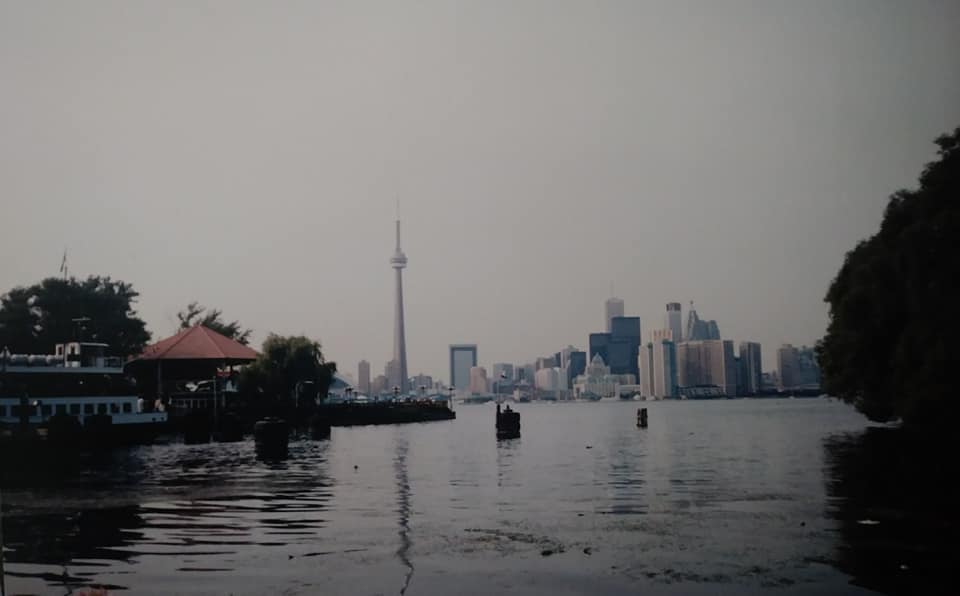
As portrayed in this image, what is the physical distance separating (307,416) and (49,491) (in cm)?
8310

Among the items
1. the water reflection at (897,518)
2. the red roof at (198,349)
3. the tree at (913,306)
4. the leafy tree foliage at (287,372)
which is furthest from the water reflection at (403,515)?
the leafy tree foliage at (287,372)

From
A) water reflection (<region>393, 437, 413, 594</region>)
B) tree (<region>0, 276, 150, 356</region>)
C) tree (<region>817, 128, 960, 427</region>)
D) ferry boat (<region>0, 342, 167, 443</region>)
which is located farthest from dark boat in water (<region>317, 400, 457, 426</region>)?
tree (<region>817, 128, 960, 427</region>)

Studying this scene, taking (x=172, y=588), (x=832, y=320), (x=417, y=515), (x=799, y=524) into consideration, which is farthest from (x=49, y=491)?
(x=832, y=320)

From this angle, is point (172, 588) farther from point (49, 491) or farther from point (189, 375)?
point (189, 375)

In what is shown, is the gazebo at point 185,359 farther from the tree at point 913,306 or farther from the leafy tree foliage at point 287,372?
the tree at point 913,306

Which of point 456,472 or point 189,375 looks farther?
point 189,375

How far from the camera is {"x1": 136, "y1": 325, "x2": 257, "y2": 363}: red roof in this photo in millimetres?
102812

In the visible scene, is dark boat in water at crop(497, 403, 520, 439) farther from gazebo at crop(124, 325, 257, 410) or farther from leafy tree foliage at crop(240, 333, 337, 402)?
leafy tree foliage at crop(240, 333, 337, 402)

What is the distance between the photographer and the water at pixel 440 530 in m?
18.8

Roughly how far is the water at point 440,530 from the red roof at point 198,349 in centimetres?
5210

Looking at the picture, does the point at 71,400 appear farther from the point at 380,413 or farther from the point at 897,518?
the point at 380,413

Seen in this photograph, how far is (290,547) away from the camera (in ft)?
75.4

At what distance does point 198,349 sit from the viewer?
105m

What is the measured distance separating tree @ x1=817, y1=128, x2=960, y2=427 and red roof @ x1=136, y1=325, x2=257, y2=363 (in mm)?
73102
